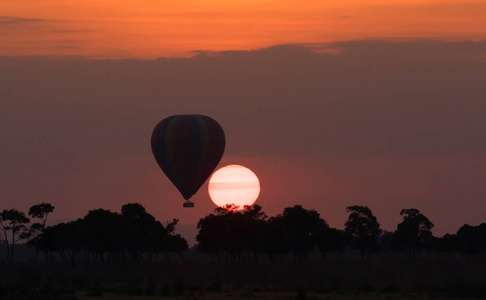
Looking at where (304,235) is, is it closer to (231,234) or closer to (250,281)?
(231,234)

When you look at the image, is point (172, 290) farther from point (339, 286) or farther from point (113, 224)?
point (113, 224)

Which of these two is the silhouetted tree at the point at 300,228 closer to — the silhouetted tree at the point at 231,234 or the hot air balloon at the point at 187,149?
the silhouetted tree at the point at 231,234

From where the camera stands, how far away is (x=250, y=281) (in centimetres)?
10688

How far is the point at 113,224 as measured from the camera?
13362cm

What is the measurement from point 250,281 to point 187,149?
759 inches

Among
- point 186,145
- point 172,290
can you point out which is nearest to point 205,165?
point 186,145

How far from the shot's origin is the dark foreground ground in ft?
265

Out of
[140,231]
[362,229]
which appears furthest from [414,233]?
[140,231]

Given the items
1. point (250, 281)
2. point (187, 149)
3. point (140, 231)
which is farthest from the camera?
point (140, 231)

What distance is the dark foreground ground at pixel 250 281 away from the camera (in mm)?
80875

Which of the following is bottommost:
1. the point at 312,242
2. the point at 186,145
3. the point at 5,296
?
the point at 5,296

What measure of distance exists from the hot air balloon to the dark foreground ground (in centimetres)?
1101

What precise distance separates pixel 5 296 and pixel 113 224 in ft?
197

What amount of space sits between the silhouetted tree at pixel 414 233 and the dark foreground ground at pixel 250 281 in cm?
2225
